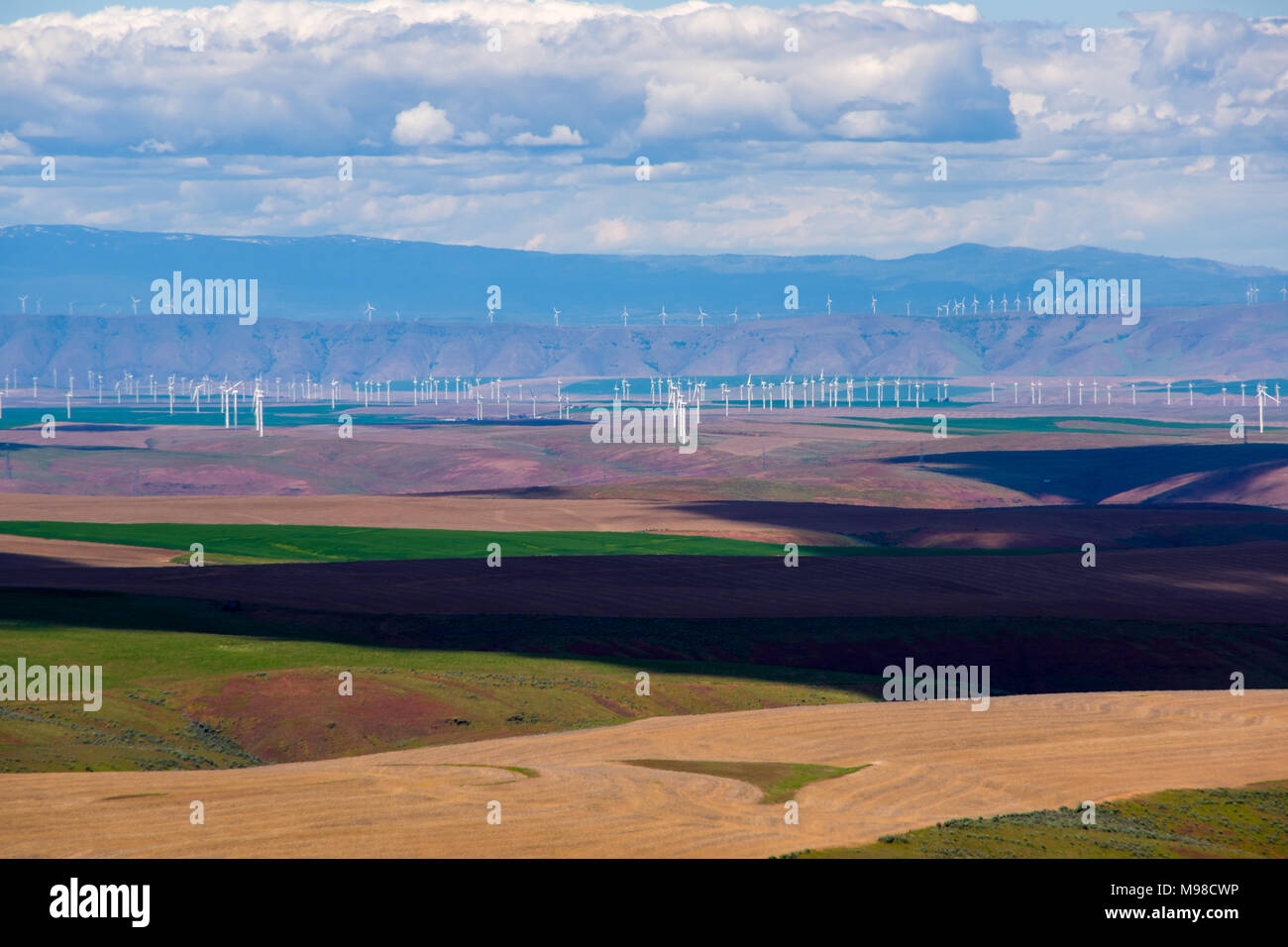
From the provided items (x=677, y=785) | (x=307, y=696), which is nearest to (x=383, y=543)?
(x=307, y=696)

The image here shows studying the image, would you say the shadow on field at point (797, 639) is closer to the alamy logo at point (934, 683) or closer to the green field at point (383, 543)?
the alamy logo at point (934, 683)

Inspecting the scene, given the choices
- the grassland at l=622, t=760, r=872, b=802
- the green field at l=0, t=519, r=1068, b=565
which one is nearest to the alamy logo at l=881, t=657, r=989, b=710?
the grassland at l=622, t=760, r=872, b=802

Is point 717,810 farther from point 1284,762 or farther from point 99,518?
point 99,518

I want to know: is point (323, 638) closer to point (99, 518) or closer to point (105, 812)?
point (105, 812)
